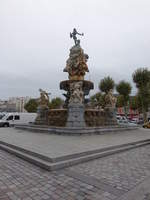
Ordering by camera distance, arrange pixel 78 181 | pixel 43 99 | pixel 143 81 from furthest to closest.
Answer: pixel 143 81, pixel 43 99, pixel 78 181

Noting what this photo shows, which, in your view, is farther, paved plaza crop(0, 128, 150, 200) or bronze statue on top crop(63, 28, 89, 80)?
bronze statue on top crop(63, 28, 89, 80)

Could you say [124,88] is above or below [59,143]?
above

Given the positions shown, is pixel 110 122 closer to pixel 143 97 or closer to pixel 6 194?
pixel 6 194

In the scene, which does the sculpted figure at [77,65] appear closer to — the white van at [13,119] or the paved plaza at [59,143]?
the paved plaza at [59,143]

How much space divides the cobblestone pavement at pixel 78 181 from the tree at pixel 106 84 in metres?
28.4

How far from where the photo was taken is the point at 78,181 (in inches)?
167

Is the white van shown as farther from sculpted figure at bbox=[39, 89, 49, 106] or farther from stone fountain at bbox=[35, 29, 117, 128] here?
sculpted figure at bbox=[39, 89, 49, 106]

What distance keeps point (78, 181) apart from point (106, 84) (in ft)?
99.9

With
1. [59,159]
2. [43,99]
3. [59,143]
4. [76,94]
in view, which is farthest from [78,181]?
[43,99]

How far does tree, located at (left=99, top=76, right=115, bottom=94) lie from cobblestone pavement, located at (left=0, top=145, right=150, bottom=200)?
28352 millimetres

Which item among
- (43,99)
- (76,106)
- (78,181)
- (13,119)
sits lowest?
(78,181)

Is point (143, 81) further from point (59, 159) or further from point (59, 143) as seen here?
point (59, 159)

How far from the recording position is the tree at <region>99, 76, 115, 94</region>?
110 ft

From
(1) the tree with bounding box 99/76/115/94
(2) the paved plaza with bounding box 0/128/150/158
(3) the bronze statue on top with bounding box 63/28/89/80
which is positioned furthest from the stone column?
(1) the tree with bounding box 99/76/115/94
